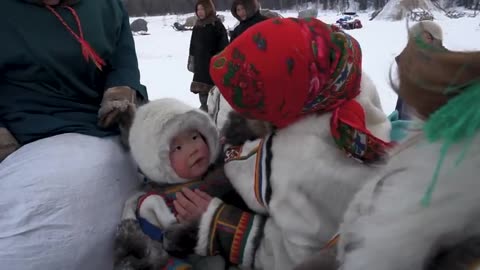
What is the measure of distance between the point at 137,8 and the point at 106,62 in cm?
1787

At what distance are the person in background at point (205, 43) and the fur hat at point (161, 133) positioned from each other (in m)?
2.32

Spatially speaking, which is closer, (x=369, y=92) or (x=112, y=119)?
(x=369, y=92)

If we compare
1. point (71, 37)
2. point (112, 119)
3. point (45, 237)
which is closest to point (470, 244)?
point (45, 237)

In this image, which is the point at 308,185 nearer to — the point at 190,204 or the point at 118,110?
the point at 190,204

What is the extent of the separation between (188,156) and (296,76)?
42 centimetres

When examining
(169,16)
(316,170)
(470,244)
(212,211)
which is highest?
(470,244)

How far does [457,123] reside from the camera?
39 cm

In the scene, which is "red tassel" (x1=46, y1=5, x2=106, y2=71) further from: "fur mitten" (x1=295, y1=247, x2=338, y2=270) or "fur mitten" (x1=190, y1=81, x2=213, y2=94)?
"fur mitten" (x1=190, y1=81, x2=213, y2=94)

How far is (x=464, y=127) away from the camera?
0.39 m

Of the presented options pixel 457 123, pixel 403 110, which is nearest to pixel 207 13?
pixel 403 110

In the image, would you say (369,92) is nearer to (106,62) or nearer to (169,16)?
(106,62)

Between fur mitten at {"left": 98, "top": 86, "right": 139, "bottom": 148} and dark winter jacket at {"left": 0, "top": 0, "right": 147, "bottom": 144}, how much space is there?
3cm

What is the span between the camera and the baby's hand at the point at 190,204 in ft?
3.24

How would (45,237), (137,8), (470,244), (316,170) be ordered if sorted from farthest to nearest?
(137,8)
(45,237)
(316,170)
(470,244)
